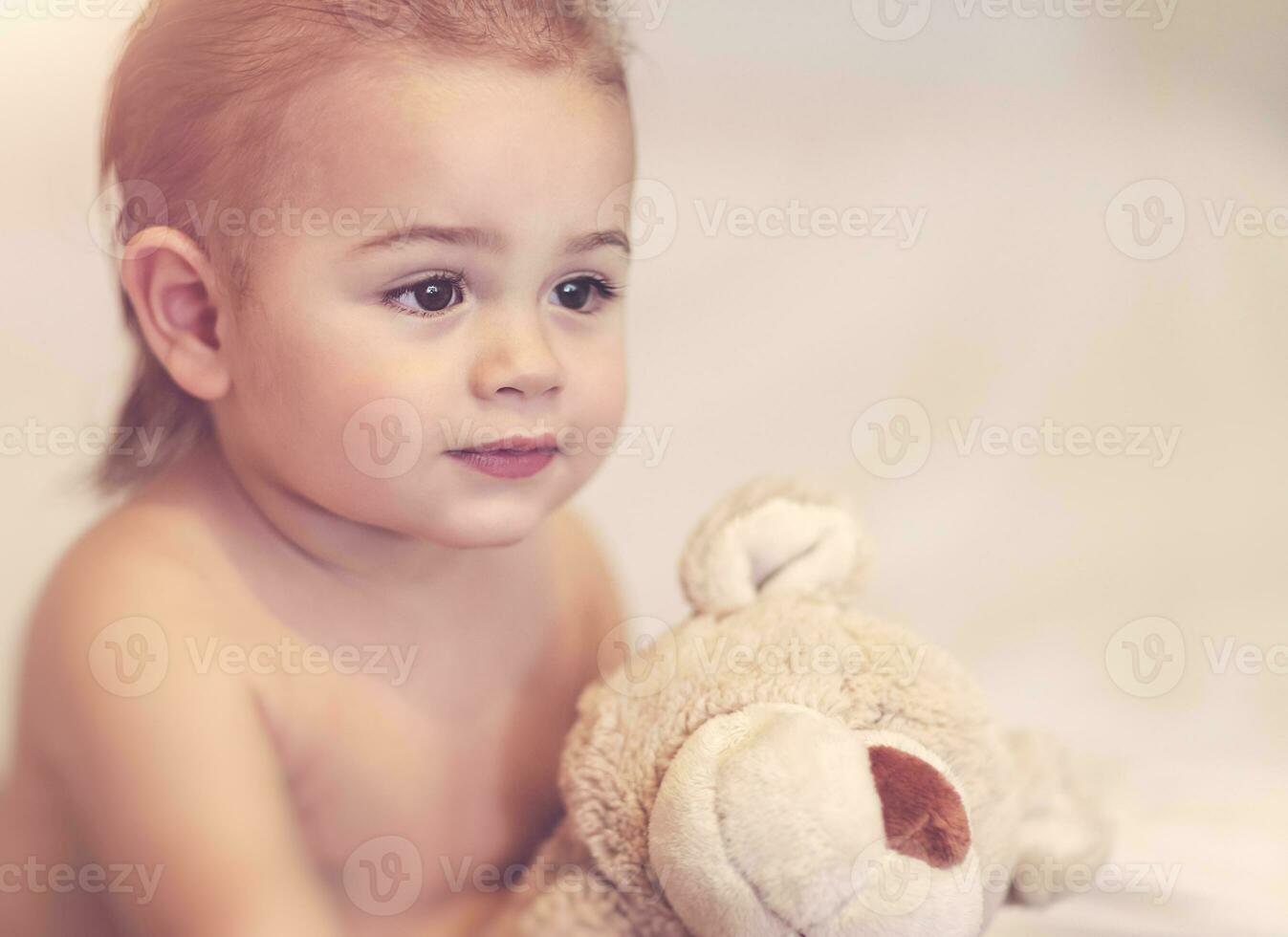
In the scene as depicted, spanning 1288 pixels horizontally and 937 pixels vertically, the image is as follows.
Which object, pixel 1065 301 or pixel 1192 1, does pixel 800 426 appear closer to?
pixel 1065 301

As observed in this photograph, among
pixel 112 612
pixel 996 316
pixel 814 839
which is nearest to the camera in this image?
pixel 814 839

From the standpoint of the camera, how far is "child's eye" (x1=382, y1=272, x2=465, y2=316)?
2.55 ft

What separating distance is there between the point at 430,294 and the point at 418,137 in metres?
0.09

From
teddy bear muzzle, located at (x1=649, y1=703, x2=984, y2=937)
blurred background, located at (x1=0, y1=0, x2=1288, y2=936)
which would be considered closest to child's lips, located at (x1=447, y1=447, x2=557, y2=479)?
teddy bear muzzle, located at (x1=649, y1=703, x2=984, y2=937)

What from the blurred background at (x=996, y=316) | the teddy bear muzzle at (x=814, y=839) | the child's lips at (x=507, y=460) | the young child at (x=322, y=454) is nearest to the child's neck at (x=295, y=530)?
the young child at (x=322, y=454)

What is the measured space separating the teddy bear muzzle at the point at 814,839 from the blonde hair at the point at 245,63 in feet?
1.27

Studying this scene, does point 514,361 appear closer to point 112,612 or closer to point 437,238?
point 437,238

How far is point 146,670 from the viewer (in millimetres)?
750

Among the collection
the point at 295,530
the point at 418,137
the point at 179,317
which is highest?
the point at 418,137

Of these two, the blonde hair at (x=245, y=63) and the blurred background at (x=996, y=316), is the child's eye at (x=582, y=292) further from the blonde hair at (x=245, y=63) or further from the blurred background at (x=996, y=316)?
the blurred background at (x=996, y=316)

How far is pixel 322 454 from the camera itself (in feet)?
2.61

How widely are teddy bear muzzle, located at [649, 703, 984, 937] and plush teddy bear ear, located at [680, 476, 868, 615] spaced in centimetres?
14

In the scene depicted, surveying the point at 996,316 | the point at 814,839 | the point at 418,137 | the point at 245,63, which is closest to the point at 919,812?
the point at 814,839

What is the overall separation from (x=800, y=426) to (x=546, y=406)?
693mm
